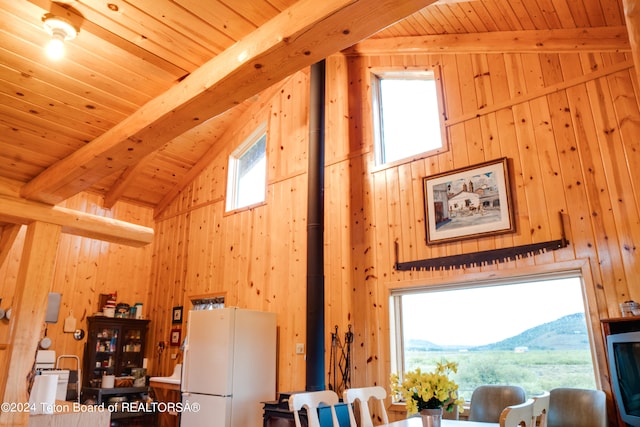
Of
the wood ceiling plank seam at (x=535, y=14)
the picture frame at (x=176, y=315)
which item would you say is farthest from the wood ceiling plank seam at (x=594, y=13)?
the picture frame at (x=176, y=315)

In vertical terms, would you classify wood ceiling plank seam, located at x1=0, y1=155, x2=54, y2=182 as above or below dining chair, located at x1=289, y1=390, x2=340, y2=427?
above

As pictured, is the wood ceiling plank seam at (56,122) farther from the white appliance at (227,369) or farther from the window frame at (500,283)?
the window frame at (500,283)

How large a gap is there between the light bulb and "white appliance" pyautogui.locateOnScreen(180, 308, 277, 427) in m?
3.20

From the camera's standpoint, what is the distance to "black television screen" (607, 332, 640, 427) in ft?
8.74

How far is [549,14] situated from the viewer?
3732mm

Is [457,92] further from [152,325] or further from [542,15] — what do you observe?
[152,325]

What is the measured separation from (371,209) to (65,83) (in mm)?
3241

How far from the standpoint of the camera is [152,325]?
22.9 ft

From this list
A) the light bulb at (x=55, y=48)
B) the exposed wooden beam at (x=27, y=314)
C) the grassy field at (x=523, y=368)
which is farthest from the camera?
the grassy field at (x=523, y=368)

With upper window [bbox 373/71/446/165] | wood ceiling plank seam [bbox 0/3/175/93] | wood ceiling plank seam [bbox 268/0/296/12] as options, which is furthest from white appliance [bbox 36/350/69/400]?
wood ceiling plank seam [bbox 268/0/296/12]

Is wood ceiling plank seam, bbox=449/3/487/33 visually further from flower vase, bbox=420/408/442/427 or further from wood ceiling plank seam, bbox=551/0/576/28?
flower vase, bbox=420/408/442/427

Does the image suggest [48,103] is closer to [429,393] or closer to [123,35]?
[123,35]

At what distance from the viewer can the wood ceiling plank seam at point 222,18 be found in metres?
1.69

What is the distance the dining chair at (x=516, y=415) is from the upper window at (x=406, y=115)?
290 cm
